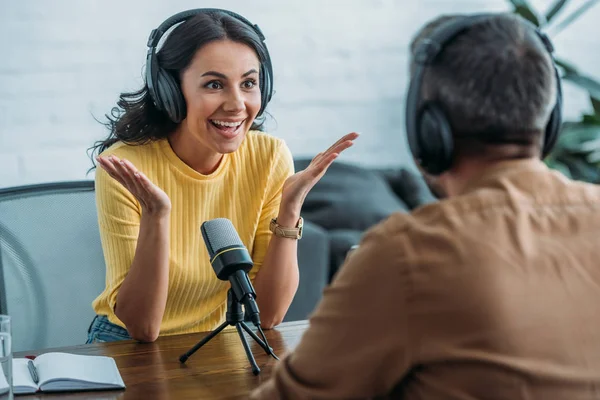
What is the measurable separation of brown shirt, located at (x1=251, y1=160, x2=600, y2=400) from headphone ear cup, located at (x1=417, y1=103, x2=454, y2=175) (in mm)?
59

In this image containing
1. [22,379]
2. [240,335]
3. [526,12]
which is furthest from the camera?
[526,12]

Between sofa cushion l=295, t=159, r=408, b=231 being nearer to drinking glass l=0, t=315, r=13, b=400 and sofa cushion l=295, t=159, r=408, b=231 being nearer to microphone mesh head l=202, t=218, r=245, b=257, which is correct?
microphone mesh head l=202, t=218, r=245, b=257

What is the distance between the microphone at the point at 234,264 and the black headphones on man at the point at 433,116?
16.4 inches

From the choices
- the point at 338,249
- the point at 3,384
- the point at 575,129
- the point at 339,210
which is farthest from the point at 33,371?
the point at 575,129

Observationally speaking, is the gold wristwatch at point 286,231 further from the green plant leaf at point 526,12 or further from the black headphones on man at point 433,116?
the green plant leaf at point 526,12

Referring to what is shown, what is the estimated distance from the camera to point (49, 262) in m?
1.70

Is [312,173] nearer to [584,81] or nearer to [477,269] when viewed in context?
[477,269]

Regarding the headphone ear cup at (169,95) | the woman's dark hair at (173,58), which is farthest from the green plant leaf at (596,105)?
the headphone ear cup at (169,95)

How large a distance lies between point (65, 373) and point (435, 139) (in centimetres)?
66

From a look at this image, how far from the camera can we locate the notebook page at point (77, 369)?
1.20 meters

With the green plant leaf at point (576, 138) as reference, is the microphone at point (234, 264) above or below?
above

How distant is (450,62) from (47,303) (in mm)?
1124

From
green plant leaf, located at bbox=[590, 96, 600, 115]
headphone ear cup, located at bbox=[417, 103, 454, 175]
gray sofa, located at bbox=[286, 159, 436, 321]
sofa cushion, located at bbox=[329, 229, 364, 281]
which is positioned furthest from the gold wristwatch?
green plant leaf, located at bbox=[590, 96, 600, 115]

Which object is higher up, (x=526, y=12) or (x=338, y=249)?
(x=526, y=12)
